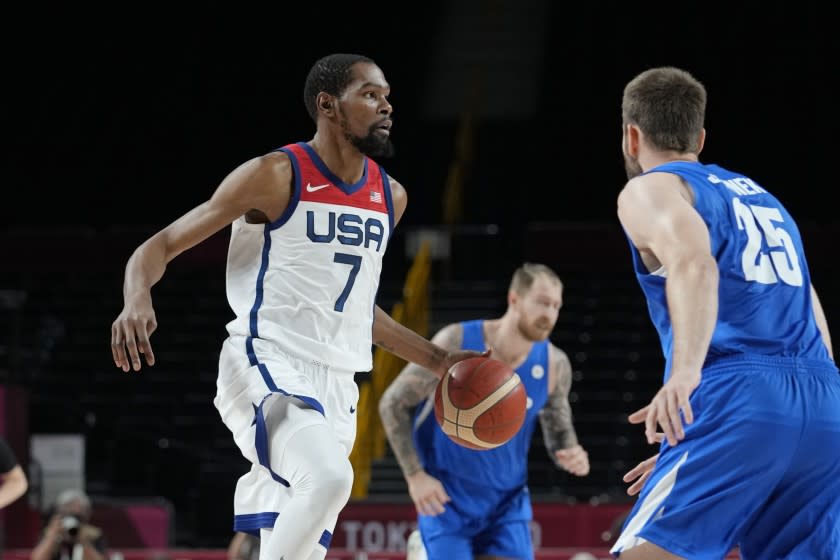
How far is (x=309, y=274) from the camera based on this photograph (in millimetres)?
4281

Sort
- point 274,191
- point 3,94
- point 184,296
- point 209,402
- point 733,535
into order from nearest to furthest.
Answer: point 733,535, point 274,191, point 209,402, point 184,296, point 3,94

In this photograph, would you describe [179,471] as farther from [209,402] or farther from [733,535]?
[733,535]

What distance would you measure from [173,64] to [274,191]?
46.2 feet

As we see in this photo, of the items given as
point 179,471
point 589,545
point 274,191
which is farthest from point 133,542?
point 274,191

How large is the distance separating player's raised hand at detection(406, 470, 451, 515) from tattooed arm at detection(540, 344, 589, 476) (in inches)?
27.4

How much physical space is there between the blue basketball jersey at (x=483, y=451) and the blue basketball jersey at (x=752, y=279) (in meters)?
2.58

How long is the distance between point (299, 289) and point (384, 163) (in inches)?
456

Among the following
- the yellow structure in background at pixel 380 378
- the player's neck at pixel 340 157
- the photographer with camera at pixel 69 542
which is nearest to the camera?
the player's neck at pixel 340 157

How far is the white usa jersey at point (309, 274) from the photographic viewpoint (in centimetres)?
425

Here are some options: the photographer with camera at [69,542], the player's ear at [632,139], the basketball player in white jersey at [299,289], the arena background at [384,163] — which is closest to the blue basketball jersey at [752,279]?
the player's ear at [632,139]

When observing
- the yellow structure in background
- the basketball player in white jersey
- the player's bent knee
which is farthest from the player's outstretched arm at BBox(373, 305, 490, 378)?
the yellow structure in background

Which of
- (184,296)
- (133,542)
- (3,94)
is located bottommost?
(133,542)

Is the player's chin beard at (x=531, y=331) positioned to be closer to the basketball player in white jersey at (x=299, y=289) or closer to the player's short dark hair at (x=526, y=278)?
the player's short dark hair at (x=526, y=278)

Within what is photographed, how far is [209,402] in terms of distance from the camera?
41.3 ft
